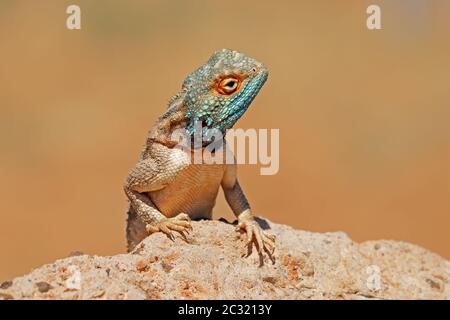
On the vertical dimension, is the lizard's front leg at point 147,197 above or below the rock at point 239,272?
above

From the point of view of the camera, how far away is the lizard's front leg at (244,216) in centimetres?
571

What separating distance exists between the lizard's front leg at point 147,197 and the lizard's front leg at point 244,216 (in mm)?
500

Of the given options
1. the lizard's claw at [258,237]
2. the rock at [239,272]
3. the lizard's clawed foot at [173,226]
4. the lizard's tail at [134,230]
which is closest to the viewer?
the rock at [239,272]

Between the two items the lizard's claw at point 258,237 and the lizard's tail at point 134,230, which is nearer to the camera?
the lizard's claw at point 258,237

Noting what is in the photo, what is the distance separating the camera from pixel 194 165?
5.72 metres

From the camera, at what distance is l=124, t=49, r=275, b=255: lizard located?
558 centimetres

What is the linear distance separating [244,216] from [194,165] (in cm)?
67

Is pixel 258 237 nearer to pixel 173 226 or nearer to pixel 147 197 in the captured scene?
pixel 173 226

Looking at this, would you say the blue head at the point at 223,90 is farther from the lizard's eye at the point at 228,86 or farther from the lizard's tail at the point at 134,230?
the lizard's tail at the point at 134,230

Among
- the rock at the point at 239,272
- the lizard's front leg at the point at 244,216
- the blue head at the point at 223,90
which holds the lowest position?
the rock at the point at 239,272

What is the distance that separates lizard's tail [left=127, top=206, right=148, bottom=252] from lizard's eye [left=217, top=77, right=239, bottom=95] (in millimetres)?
1394

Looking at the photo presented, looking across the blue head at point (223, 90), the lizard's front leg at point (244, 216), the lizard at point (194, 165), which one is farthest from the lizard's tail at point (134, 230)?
the blue head at point (223, 90)

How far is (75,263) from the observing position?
484cm

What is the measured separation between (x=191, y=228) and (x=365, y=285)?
149 cm
